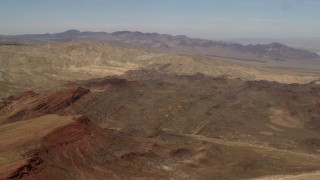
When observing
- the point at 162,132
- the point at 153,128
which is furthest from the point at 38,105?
the point at 162,132

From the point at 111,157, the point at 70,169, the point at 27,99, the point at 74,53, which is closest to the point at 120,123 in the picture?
the point at 27,99

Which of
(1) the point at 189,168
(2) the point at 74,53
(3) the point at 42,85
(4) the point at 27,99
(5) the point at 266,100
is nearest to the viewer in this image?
(1) the point at 189,168

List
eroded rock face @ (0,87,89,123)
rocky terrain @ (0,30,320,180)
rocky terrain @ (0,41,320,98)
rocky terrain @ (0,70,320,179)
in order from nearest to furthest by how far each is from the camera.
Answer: rocky terrain @ (0,70,320,179) < rocky terrain @ (0,30,320,180) < eroded rock face @ (0,87,89,123) < rocky terrain @ (0,41,320,98)

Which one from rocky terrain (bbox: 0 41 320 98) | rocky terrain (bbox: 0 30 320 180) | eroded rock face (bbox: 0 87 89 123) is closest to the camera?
rocky terrain (bbox: 0 30 320 180)

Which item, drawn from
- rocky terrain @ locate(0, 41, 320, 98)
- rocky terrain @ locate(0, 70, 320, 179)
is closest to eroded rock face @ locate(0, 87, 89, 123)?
rocky terrain @ locate(0, 70, 320, 179)

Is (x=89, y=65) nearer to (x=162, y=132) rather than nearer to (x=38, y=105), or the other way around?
(x=38, y=105)

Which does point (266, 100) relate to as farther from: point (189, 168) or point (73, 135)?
point (73, 135)

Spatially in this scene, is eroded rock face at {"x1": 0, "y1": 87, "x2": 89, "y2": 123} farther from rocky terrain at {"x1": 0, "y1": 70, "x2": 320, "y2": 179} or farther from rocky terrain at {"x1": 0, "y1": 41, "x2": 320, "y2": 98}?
rocky terrain at {"x1": 0, "y1": 41, "x2": 320, "y2": 98}

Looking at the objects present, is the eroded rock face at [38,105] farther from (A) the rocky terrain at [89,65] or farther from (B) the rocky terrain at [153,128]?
(A) the rocky terrain at [89,65]
